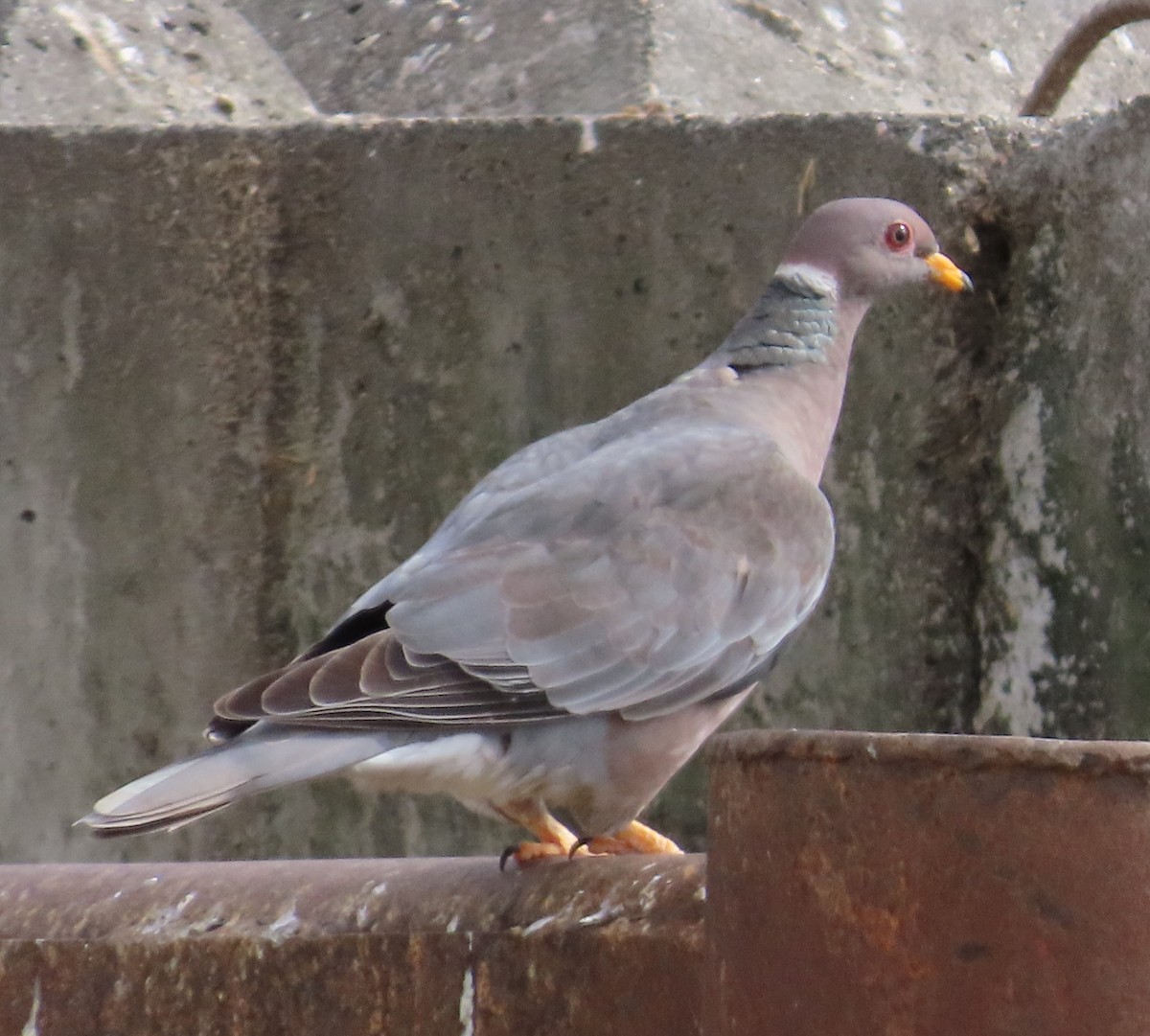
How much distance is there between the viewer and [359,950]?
200cm

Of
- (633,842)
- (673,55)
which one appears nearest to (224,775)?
(633,842)

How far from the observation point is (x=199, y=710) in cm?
353

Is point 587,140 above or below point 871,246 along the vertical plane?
above

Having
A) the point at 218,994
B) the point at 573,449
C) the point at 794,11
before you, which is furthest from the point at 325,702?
the point at 794,11

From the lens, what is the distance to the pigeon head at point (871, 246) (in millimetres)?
3150

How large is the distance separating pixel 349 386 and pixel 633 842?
1057 mm

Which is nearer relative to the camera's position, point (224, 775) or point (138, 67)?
point (224, 775)

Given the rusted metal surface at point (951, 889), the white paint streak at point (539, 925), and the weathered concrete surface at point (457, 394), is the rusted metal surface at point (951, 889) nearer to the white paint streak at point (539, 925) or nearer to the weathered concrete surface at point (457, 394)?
the white paint streak at point (539, 925)

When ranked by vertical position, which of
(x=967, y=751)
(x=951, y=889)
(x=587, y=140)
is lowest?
(x=951, y=889)

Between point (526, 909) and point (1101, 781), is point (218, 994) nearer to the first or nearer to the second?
point (526, 909)

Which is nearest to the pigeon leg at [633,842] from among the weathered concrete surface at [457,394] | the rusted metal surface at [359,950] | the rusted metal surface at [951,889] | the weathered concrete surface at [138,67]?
the weathered concrete surface at [457,394]

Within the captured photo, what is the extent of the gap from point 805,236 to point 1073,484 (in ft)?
2.05

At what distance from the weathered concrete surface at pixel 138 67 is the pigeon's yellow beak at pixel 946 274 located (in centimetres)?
140

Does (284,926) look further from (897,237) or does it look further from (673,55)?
(673,55)
